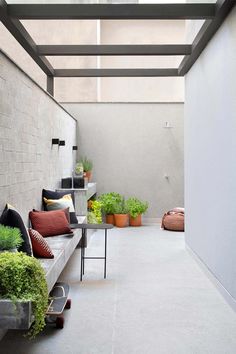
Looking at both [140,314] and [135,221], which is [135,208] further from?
[140,314]

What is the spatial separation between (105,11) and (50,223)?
2.40 m

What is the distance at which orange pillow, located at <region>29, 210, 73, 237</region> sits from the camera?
4.48 metres

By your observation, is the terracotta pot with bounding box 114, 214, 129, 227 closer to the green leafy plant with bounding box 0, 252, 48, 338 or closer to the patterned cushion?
the patterned cushion

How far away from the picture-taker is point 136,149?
907 cm

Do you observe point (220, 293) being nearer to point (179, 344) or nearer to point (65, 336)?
point (179, 344)

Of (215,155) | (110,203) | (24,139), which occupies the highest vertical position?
(24,139)

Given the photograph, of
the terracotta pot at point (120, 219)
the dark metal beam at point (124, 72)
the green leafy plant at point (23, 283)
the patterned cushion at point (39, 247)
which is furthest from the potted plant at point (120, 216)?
the green leafy plant at point (23, 283)

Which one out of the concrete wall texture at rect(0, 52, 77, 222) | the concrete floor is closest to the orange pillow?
the concrete wall texture at rect(0, 52, 77, 222)

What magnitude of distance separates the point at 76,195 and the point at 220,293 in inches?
121

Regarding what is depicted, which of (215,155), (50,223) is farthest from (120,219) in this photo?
(215,155)

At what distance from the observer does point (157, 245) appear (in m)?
6.62

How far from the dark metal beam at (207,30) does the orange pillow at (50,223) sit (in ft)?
8.79

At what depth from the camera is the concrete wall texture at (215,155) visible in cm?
371

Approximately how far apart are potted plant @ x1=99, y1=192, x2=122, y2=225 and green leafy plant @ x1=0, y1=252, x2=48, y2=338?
19.5 feet
